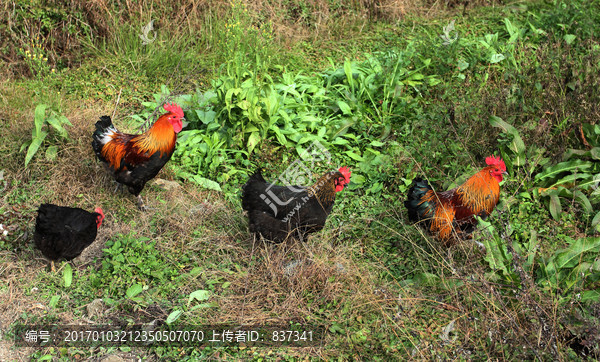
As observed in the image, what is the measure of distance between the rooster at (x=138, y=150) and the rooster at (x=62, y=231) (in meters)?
0.67

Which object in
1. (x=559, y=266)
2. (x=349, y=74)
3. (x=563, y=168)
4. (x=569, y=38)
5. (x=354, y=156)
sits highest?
(x=569, y=38)

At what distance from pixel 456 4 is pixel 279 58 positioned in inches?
134

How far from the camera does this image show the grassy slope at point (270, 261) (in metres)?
3.29

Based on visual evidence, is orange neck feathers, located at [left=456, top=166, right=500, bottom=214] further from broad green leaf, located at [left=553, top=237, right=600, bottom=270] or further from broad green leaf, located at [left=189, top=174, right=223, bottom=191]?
broad green leaf, located at [left=189, top=174, right=223, bottom=191]

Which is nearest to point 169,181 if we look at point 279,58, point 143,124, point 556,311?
point 143,124

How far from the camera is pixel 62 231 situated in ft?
12.3

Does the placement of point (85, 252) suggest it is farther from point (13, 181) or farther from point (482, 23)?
point (482, 23)

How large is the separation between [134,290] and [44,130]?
2.11 m

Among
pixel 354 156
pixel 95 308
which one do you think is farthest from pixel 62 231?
pixel 354 156

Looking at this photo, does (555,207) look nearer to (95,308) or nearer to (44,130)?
(95,308)

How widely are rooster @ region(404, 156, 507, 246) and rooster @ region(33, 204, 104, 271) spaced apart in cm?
266

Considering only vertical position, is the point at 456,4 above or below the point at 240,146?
above

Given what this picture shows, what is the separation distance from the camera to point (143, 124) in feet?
17.3

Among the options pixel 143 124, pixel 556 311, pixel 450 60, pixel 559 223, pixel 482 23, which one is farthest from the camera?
pixel 482 23
